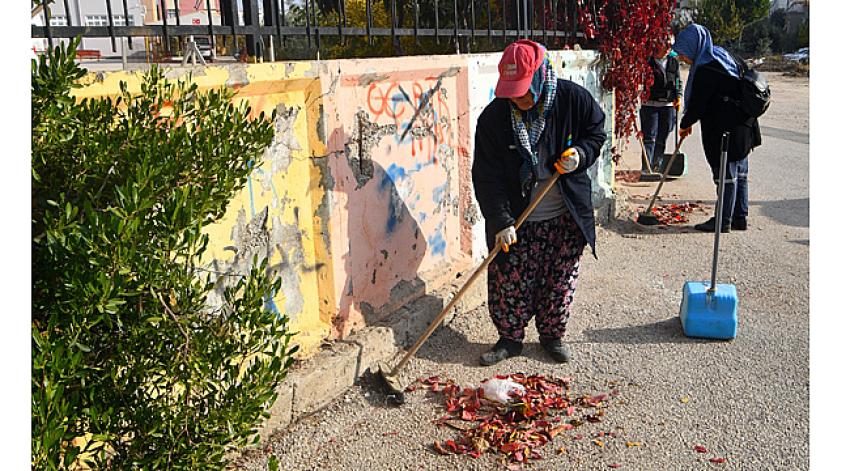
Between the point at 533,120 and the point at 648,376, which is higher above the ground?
the point at 533,120

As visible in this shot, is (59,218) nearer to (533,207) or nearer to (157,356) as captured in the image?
(157,356)

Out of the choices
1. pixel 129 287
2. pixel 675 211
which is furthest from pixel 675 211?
pixel 129 287

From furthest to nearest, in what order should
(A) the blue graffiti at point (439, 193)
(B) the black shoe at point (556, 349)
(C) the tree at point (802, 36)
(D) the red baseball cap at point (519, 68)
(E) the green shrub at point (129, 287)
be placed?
(C) the tree at point (802, 36) < (A) the blue graffiti at point (439, 193) < (B) the black shoe at point (556, 349) < (D) the red baseball cap at point (519, 68) < (E) the green shrub at point (129, 287)

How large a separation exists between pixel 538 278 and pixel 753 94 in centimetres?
311

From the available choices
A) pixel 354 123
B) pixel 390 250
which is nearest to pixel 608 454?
pixel 390 250

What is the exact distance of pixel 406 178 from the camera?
4.66 metres

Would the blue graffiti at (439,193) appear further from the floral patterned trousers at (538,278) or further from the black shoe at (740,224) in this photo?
the black shoe at (740,224)

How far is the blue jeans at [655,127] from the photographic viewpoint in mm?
9750

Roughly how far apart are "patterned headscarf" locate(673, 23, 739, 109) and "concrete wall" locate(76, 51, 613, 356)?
2.22 m

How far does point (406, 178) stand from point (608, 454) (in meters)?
2.06

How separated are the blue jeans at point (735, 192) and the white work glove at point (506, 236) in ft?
11.7

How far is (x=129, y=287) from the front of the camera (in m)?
1.84

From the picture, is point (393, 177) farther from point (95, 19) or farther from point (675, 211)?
point (675, 211)

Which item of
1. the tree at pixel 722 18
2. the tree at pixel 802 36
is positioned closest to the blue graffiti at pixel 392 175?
the tree at pixel 722 18
